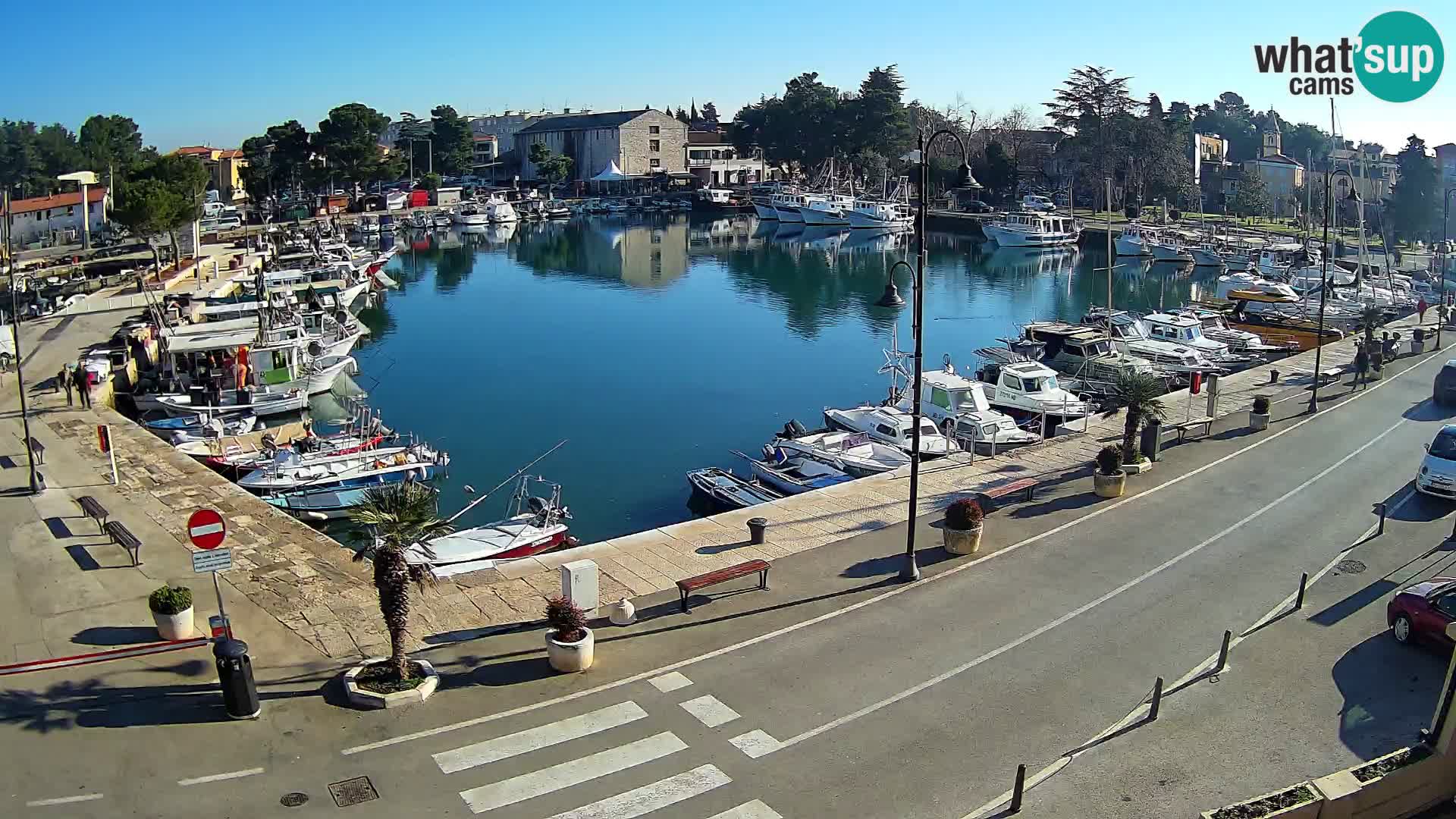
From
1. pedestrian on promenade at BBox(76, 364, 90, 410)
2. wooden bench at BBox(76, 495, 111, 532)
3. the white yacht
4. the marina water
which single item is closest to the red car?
the marina water

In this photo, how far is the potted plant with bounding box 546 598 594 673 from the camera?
46.8 ft

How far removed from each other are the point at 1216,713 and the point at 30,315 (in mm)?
49760

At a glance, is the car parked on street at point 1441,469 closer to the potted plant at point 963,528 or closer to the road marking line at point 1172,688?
the road marking line at point 1172,688

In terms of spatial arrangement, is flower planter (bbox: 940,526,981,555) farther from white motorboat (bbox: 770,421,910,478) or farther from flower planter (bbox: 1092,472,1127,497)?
white motorboat (bbox: 770,421,910,478)

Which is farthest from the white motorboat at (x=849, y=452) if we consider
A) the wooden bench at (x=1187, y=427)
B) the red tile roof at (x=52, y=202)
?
the red tile roof at (x=52, y=202)

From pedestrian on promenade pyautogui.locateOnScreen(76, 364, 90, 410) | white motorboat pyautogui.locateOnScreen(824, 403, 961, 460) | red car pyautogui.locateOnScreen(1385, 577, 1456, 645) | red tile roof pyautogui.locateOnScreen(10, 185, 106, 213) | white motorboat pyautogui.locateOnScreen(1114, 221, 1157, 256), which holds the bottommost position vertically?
red car pyautogui.locateOnScreen(1385, 577, 1456, 645)

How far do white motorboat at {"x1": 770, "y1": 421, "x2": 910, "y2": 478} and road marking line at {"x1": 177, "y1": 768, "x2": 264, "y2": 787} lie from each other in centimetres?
1890

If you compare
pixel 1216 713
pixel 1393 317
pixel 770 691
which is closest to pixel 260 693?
pixel 770 691

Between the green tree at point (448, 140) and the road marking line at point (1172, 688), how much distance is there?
13972 cm

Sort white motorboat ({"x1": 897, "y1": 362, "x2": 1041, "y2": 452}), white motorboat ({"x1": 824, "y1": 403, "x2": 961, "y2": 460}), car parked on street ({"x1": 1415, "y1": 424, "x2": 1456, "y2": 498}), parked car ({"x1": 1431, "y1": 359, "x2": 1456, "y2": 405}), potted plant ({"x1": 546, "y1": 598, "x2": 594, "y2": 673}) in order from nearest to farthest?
potted plant ({"x1": 546, "y1": 598, "x2": 594, "y2": 673}), car parked on street ({"x1": 1415, "y1": 424, "x2": 1456, "y2": 498}), white motorboat ({"x1": 824, "y1": 403, "x2": 961, "y2": 460}), parked car ({"x1": 1431, "y1": 359, "x2": 1456, "y2": 405}), white motorboat ({"x1": 897, "y1": 362, "x2": 1041, "y2": 452})

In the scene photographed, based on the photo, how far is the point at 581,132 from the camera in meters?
156

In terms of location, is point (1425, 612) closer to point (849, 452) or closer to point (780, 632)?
point (780, 632)

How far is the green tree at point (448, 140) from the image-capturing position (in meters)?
146

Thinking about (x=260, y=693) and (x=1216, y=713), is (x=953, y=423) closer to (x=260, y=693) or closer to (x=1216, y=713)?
(x=1216, y=713)
